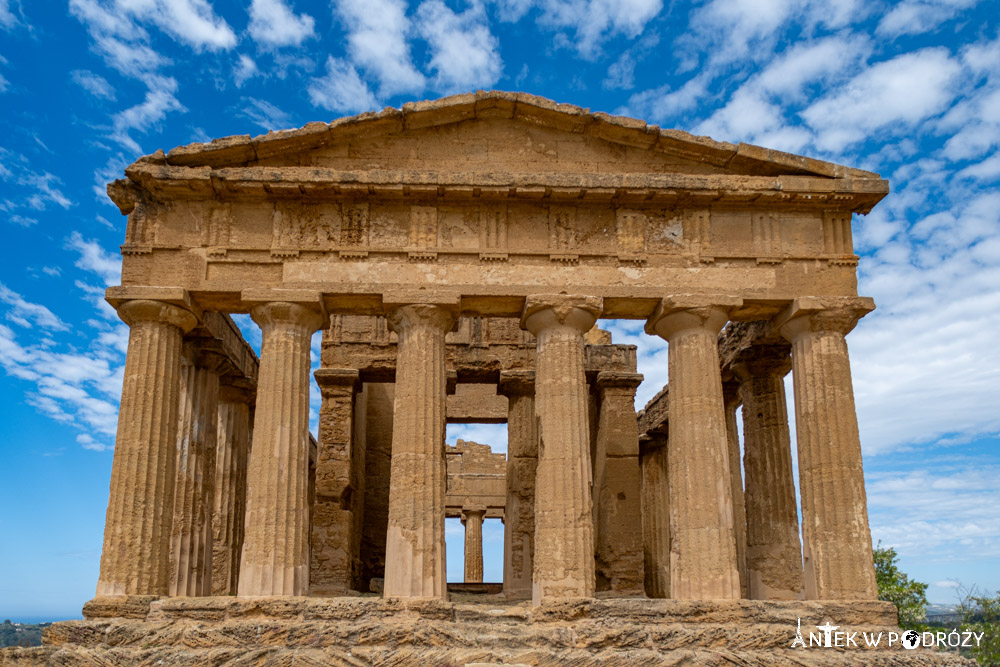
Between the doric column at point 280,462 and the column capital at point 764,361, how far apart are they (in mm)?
8427

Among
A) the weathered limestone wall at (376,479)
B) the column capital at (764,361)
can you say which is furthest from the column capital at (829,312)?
the weathered limestone wall at (376,479)

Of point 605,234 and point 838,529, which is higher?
point 605,234

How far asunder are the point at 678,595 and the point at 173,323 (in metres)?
9.43

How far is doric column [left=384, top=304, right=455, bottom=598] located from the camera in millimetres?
14898

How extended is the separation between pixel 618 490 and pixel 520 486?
95.3 inches

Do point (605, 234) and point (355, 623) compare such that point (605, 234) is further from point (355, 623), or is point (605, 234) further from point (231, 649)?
point (231, 649)

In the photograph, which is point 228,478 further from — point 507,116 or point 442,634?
point 507,116

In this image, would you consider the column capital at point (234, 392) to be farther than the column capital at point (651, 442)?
No

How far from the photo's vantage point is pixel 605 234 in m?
16.8

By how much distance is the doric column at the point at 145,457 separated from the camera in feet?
49.0

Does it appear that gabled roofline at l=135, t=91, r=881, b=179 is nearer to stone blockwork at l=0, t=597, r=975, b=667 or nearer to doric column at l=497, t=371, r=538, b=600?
doric column at l=497, t=371, r=538, b=600

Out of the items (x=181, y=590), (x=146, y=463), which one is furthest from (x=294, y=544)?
(x=181, y=590)

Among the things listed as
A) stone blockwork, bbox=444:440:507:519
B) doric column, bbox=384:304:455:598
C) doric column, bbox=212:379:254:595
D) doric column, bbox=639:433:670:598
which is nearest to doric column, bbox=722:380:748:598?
doric column, bbox=639:433:670:598

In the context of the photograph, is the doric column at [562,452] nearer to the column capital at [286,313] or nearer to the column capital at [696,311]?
the column capital at [696,311]
